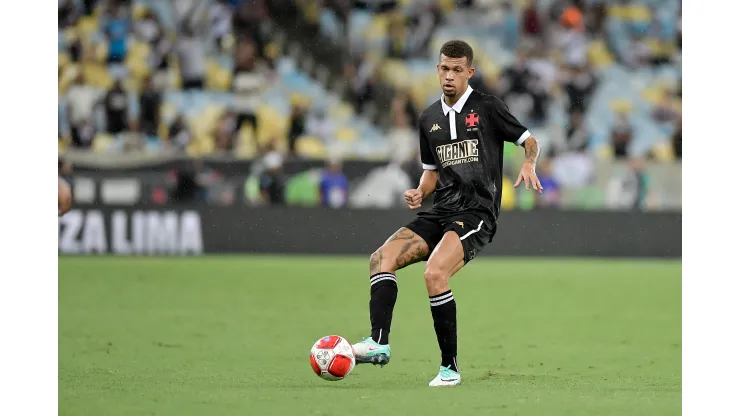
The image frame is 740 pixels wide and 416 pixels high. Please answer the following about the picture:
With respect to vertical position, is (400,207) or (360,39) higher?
(360,39)

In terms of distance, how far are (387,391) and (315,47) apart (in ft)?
62.8

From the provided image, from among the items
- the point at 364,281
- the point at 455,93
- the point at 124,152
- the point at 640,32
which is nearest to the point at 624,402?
the point at 455,93

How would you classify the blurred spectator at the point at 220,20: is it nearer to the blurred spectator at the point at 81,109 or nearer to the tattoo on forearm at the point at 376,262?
the blurred spectator at the point at 81,109

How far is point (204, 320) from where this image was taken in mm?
11844

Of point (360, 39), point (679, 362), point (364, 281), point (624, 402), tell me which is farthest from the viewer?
point (360, 39)

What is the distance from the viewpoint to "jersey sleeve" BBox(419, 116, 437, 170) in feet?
26.3

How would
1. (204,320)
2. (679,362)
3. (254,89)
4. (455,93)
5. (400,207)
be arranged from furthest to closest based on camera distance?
1. (254,89)
2. (400,207)
3. (204,320)
4. (679,362)
5. (455,93)

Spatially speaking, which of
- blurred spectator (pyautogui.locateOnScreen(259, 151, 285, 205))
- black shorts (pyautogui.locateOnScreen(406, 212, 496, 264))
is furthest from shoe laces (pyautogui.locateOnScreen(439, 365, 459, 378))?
blurred spectator (pyautogui.locateOnScreen(259, 151, 285, 205))

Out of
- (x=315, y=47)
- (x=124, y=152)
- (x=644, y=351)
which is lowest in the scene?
(x=644, y=351)

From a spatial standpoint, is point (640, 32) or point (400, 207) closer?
point (400, 207)

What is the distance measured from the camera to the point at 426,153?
8.09 metres

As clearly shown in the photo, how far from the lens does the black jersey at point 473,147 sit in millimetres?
7711

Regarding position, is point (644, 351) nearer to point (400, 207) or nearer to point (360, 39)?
point (400, 207)

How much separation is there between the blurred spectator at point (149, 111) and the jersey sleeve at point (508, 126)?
15.5 m
